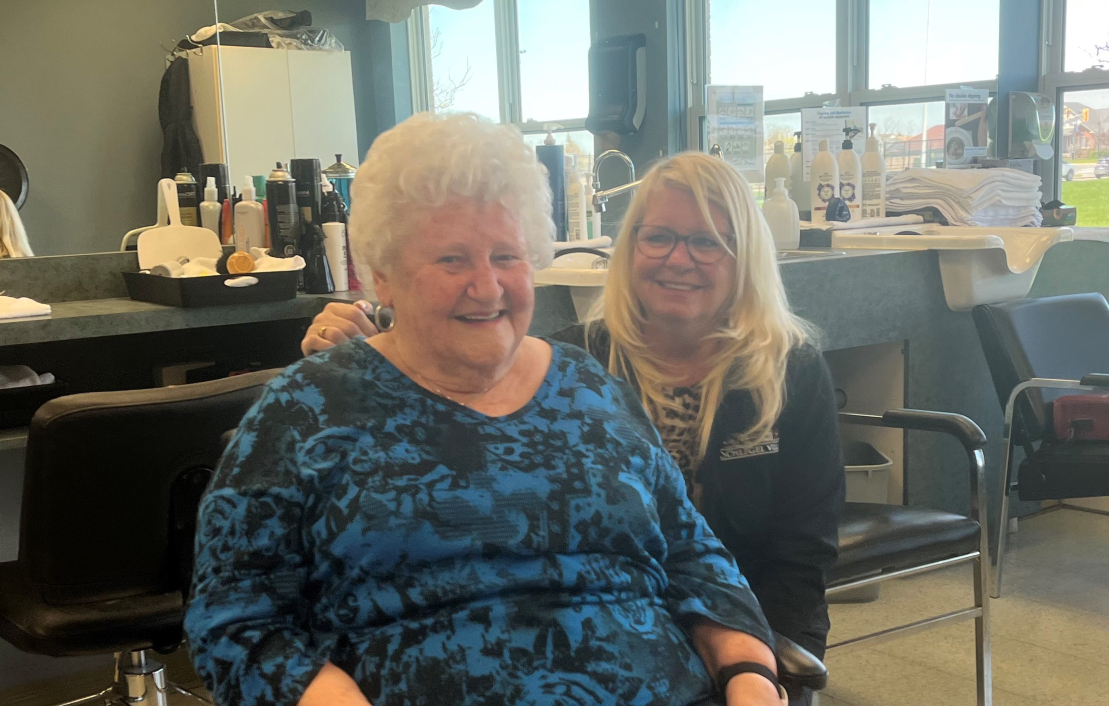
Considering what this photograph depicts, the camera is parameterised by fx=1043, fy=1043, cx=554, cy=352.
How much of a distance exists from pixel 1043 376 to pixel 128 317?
243cm

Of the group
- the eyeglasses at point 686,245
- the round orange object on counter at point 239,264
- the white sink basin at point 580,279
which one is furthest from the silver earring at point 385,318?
the round orange object on counter at point 239,264

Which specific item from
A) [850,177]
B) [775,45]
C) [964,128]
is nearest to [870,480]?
[850,177]

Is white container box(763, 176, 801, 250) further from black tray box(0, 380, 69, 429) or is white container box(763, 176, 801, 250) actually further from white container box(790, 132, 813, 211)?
black tray box(0, 380, 69, 429)

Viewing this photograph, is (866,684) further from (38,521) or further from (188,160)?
(188,160)

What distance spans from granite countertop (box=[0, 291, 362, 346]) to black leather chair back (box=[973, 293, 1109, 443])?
178cm

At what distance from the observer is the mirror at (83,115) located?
278cm

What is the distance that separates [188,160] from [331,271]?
0.70 m

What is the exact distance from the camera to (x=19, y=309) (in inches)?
92.4

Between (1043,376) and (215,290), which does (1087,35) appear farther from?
(215,290)

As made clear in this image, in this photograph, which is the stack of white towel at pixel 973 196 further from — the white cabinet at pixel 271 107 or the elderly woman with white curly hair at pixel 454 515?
the elderly woman with white curly hair at pixel 454 515

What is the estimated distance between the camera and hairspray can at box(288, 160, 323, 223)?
9.12 feet

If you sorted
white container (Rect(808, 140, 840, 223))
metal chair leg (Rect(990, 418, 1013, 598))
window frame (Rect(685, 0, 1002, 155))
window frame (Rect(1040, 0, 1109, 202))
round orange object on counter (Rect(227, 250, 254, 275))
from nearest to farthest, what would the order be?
round orange object on counter (Rect(227, 250, 254, 275))
metal chair leg (Rect(990, 418, 1013, 598))
white container (Rect(808, 140, 840, 223))
window frame (Rect(1040, 0, 1109, 202))
window frame (Rect(685, 0, 1002, 155))

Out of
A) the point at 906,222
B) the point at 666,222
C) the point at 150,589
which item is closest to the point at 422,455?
the point at 666,222

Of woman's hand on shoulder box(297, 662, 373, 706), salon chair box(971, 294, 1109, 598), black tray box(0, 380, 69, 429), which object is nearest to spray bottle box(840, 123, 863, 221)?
salon chair box(971, 294, 1109, 598)
